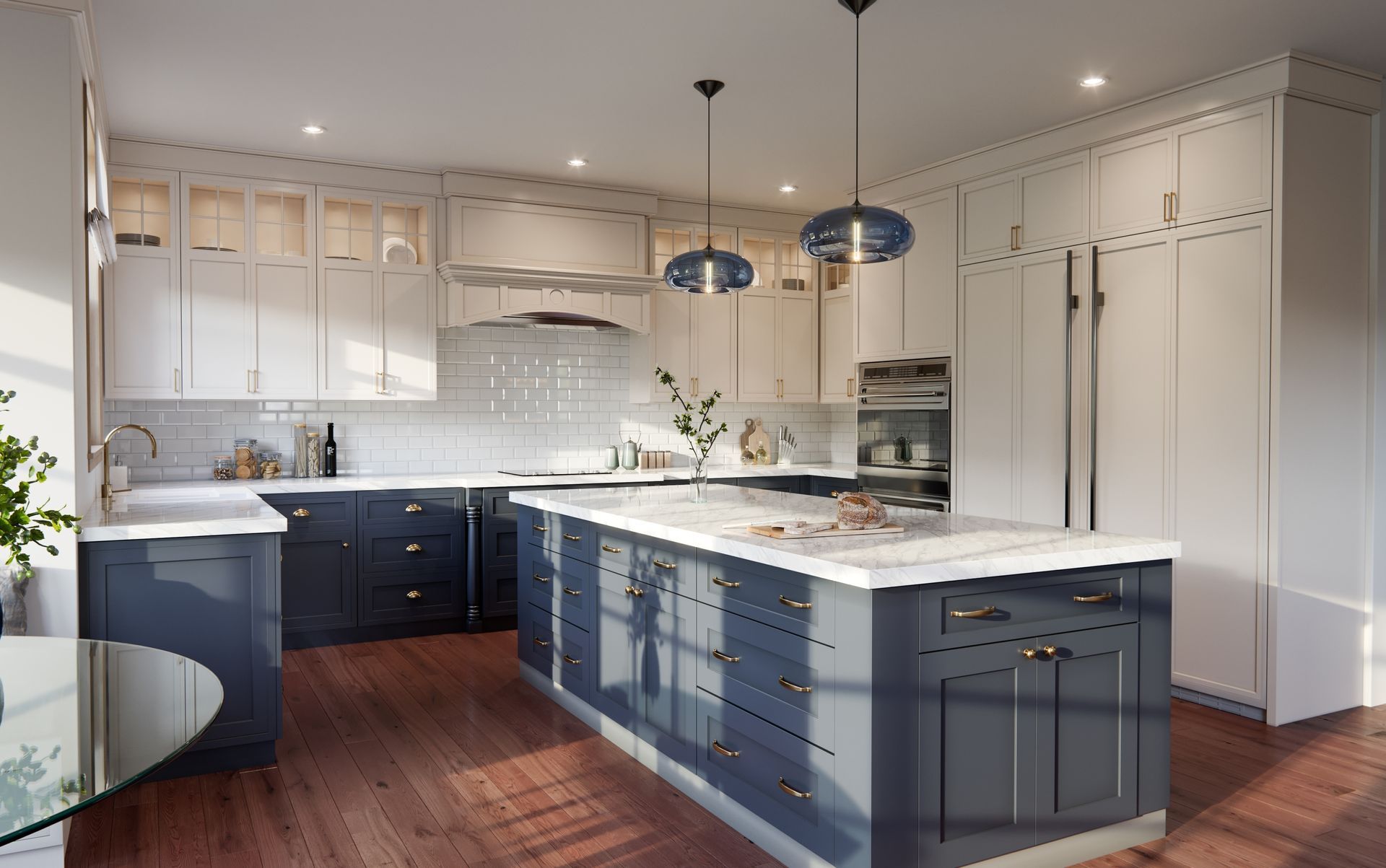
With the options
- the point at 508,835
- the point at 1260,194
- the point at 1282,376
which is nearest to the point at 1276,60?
the point at 1260,194

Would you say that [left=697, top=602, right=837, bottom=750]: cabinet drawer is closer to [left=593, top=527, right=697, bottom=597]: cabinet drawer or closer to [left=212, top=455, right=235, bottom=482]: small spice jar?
[left=593, top=527, right=697, bottom=597]: cabinet drawer

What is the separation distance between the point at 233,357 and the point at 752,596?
381cm

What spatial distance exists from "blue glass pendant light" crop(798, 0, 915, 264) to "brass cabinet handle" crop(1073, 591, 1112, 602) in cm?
117

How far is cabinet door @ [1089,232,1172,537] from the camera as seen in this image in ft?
14.5

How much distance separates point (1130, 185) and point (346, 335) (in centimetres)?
423

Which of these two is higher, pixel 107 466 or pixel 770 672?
pixel 107 466

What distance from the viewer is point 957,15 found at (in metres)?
3.61

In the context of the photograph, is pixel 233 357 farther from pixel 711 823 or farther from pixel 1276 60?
pixel 1276 60

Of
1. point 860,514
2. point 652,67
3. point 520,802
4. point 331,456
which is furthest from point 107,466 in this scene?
point 860,514

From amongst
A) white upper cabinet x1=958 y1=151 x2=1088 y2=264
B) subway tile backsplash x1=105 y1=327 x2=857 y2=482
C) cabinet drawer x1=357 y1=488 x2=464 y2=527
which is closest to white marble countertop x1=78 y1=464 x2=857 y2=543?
cabinet drawer x1=357 y1=488 x2=464 y2=527

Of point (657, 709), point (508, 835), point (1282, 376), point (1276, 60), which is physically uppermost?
point (1276, 60)

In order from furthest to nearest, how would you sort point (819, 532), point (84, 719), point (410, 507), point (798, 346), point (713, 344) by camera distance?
point (798, 346)
point (713, 344)
point (410, 507)
point (819, 532)
point (84, 719)

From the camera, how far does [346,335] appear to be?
223 inches

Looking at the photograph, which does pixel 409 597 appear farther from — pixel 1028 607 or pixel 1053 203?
pixel 1053 203
